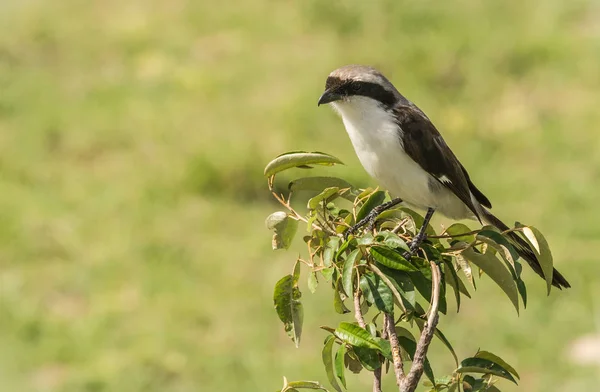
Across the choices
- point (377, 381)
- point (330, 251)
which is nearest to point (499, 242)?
point (330, 251)

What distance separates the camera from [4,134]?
28.6ft

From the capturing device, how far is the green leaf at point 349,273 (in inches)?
77.5

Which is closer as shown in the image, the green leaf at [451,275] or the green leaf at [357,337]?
the green leaf at [357,337]

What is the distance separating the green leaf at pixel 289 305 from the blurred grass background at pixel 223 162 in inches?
142

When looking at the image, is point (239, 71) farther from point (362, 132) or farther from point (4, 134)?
point (362, 132)

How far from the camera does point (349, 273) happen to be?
1.98 m

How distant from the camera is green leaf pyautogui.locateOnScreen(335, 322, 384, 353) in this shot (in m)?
1.91

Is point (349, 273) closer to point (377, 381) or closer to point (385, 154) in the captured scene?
point (377, 381)

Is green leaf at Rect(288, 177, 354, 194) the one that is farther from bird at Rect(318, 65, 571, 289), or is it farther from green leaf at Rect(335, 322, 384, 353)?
bird at Rect(318, 65, 571, 289)

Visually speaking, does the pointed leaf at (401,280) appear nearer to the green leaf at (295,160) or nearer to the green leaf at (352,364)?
the green leaf at (352,364)

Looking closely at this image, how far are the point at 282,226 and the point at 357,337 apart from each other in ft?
1.37

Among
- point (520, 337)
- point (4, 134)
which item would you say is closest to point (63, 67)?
point (4, 134)

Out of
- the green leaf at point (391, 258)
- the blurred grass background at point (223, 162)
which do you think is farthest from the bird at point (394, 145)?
the blurred grass background at point (223, 162)

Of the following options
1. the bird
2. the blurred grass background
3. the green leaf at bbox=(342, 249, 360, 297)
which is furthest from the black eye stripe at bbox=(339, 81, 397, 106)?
the blurred grass background
